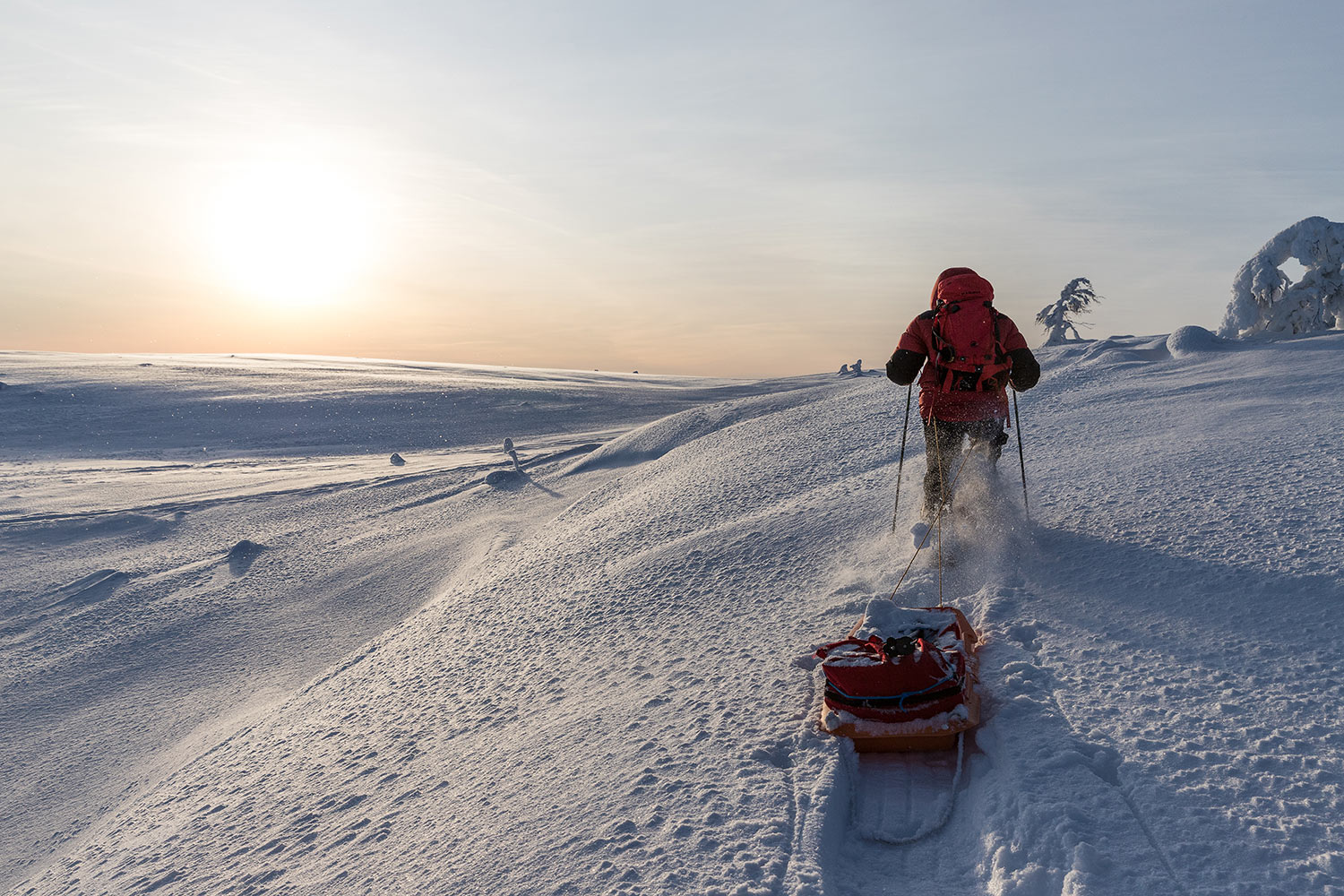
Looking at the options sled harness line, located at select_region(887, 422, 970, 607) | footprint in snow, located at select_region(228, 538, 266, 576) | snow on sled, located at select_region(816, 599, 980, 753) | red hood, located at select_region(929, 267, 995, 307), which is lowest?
footprint in snow, located at select_region(228, 538, 266, 576)

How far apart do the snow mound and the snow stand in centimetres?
8

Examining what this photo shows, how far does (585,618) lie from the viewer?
191 inches

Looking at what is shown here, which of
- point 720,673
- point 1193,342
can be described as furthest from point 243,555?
point 1193,342

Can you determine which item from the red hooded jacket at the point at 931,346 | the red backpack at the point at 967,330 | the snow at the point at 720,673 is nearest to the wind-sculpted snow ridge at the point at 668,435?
the snow at the point at 720,673

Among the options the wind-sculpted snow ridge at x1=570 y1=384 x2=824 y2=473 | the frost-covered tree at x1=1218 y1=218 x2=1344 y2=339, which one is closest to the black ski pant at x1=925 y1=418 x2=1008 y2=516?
the wind-sculpted snow ridge at x1=570 y1=384 x2=824 y2=473

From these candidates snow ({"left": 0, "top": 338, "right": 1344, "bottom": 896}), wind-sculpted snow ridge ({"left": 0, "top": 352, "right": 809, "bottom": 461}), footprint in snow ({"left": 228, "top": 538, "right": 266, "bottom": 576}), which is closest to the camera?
snow ({"left": 0, "top": 338, "right": 1344, "bottom": 896})

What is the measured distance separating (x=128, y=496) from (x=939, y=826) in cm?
1357

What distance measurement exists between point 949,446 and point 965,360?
59 centimetres

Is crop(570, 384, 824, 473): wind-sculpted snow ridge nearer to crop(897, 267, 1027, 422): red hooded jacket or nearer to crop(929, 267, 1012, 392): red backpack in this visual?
crop(897, 267, 1027, 422): red hooded jacket

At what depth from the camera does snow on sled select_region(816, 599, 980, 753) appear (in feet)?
8.86

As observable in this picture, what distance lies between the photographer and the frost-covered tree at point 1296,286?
1012cm

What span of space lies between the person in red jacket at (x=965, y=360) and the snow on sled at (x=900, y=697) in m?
1.75

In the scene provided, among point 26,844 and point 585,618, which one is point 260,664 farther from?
point 585,618

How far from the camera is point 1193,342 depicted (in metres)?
9.16
